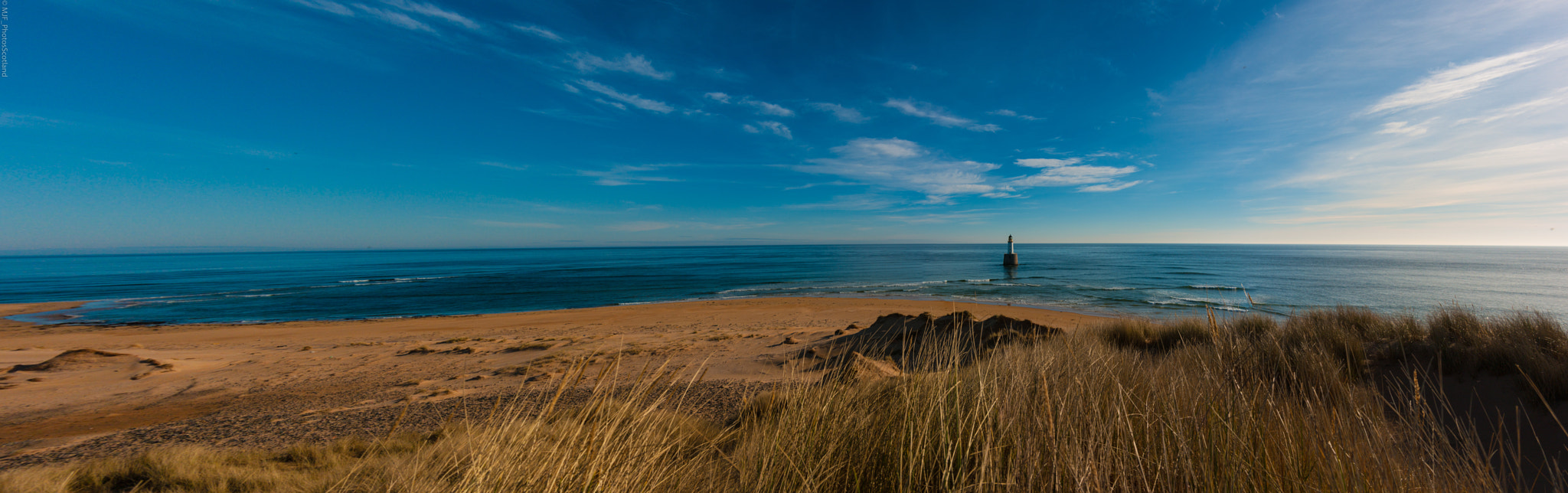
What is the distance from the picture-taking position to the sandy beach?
4.84 m

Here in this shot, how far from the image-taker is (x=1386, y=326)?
20.4 feet

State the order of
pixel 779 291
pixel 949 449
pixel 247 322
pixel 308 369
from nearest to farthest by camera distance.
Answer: pixel 949 449 < pixel 308 369 < pixel 247 322 < pixel 779 291

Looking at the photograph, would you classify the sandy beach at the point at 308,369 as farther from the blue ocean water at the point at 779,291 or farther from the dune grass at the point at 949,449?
the blue ocean water at the point at 779,291

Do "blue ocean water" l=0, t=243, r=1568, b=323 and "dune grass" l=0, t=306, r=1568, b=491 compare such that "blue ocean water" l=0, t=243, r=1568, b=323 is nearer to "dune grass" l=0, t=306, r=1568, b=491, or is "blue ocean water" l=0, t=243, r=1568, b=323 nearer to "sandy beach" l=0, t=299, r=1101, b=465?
"sandy beach" l=0, t=299, r=1101, b=465

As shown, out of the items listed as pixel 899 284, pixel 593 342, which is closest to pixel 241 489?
→ pixel 593 342

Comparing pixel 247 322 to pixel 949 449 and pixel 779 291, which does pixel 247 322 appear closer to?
pixel 779 291

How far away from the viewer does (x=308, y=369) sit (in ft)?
28.8

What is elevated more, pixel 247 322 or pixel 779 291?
pixel 247 322

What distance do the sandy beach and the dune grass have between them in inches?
20.9

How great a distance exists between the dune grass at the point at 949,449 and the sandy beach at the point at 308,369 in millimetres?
531

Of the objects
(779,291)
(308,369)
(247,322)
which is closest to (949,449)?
(308,369)

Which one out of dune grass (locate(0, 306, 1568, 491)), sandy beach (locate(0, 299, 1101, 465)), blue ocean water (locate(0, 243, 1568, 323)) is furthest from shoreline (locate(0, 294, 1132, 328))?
dune grass (locate(0, 306, 1568, 491))

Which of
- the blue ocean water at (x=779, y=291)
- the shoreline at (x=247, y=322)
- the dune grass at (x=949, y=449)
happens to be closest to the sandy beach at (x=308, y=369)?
the dune grass at (x=949, y=449)

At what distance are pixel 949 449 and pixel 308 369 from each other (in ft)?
37.4
